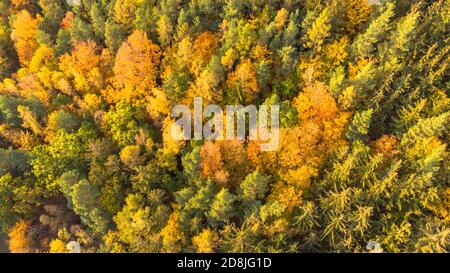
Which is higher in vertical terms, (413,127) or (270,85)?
(270,85)

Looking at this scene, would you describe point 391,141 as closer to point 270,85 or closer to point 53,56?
point 270,85

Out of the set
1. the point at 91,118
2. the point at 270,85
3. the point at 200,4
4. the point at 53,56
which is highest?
the point at 200,4

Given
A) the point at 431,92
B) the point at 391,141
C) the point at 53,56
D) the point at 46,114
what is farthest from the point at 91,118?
the point at 431,92

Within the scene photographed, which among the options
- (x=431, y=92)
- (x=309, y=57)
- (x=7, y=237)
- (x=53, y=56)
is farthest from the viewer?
(x=53, y=56)
